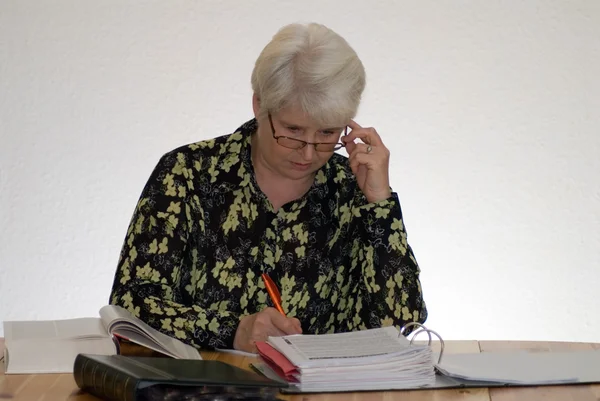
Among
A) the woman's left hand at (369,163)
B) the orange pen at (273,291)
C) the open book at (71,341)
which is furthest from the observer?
the woman's left hand at (369,163)

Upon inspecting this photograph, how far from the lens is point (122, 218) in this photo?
3730mm

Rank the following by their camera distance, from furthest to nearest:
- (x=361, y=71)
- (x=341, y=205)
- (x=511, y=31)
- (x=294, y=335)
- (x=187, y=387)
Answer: (x=511, y=31), (x=341, y=205), (x=361, y=71), (x=294, y=335), (x=187, y=387)

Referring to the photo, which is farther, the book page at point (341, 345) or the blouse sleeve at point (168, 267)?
the blouse sleeve at point (168, 267)

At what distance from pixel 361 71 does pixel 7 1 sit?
6.75ft

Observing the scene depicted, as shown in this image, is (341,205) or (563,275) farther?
(563,275)

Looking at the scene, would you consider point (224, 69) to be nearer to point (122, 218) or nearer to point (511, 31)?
point (122, 218)

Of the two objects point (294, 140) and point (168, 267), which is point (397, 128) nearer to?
point (294, 140)

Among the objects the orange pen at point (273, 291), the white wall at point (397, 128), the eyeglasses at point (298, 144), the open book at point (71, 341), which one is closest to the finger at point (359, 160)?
the eyeglasses at point (298, 144)

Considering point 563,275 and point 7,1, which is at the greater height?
point 7,1

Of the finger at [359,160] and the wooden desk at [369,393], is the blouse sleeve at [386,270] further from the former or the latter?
the wooden desk at [369,393]

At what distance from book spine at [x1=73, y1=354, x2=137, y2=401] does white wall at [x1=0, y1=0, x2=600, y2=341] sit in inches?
89.1

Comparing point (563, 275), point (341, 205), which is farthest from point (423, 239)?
point (341, 205)

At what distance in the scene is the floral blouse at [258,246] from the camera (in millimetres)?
2061

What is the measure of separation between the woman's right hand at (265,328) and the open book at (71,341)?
11 centimetres
